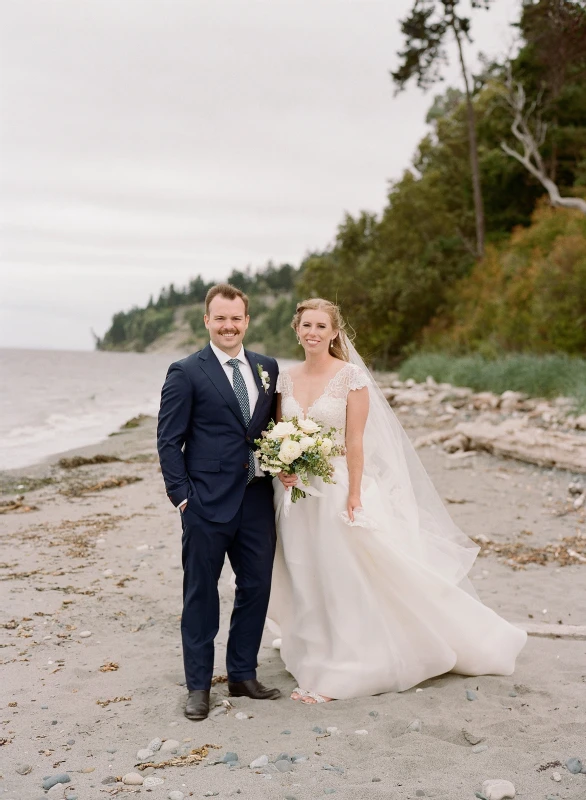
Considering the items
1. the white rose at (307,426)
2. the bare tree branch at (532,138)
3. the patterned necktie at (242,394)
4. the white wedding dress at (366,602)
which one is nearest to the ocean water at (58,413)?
the white wedding dress at (366,602)

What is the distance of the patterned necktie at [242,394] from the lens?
455 cm

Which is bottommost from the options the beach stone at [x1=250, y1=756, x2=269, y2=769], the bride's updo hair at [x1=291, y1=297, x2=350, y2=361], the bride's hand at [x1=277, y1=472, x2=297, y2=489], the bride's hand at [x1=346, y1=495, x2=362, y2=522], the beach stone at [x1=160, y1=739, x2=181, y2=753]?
the beach stone at [x1=160, y1=739, x2=181, y2=753]

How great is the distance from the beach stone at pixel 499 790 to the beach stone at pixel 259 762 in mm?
1070

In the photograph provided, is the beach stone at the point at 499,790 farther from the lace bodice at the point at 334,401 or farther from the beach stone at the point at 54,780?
the lace bodice at the point at 334,401

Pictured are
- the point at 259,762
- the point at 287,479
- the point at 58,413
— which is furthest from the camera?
the point at 58,413

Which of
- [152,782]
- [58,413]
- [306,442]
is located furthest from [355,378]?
[58,413]

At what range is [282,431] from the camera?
4.38 m

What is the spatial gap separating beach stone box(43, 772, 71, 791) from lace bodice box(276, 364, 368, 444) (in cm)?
233

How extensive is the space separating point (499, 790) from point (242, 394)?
2.50 metres

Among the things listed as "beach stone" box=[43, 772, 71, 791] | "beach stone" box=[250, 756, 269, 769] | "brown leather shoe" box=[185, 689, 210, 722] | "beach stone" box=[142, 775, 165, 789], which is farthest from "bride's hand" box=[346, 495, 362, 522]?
"beach stone" box=[43, 772, 71, 791]

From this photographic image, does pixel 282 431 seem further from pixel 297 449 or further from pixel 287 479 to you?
pixel 287 479

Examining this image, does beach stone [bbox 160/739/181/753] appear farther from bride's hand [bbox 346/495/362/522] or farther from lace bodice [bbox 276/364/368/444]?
lace bodice [bbox 276/364/368/444]

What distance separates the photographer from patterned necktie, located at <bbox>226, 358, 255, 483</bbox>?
179 inches

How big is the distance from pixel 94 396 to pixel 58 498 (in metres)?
28.3
